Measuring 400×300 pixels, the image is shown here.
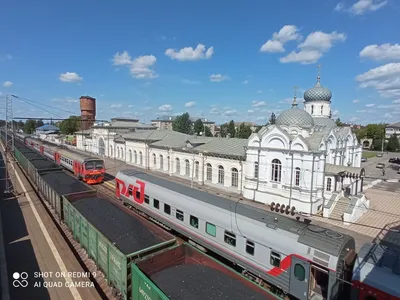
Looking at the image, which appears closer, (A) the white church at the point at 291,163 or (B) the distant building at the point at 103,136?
(A) the white church at the point at 291,163

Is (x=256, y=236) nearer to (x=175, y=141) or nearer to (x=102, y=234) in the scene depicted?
(x=102, y=234)

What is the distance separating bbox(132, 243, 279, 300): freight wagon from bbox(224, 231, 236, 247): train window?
9.26 ft

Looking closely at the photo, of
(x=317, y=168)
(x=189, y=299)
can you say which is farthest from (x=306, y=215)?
(x=189, y=299)

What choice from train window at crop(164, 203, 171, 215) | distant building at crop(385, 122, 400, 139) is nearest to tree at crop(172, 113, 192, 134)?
train window at crop(164, 203, 171, 215)

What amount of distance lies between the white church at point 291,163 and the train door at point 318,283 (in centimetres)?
771

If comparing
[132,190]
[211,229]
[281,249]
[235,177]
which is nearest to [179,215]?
[211,229]

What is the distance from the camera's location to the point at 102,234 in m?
10.5

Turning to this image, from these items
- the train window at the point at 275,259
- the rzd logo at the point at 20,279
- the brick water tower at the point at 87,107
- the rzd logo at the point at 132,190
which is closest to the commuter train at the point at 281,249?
the train window at the point at 275,259

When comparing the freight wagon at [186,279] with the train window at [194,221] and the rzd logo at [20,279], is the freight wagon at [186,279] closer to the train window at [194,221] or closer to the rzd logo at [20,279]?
the train window at [194,221]

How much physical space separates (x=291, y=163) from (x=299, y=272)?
16071mm

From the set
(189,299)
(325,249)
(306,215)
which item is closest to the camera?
(189,299)

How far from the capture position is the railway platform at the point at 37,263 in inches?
417

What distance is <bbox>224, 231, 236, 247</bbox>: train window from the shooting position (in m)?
12.0

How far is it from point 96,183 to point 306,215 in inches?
1004
